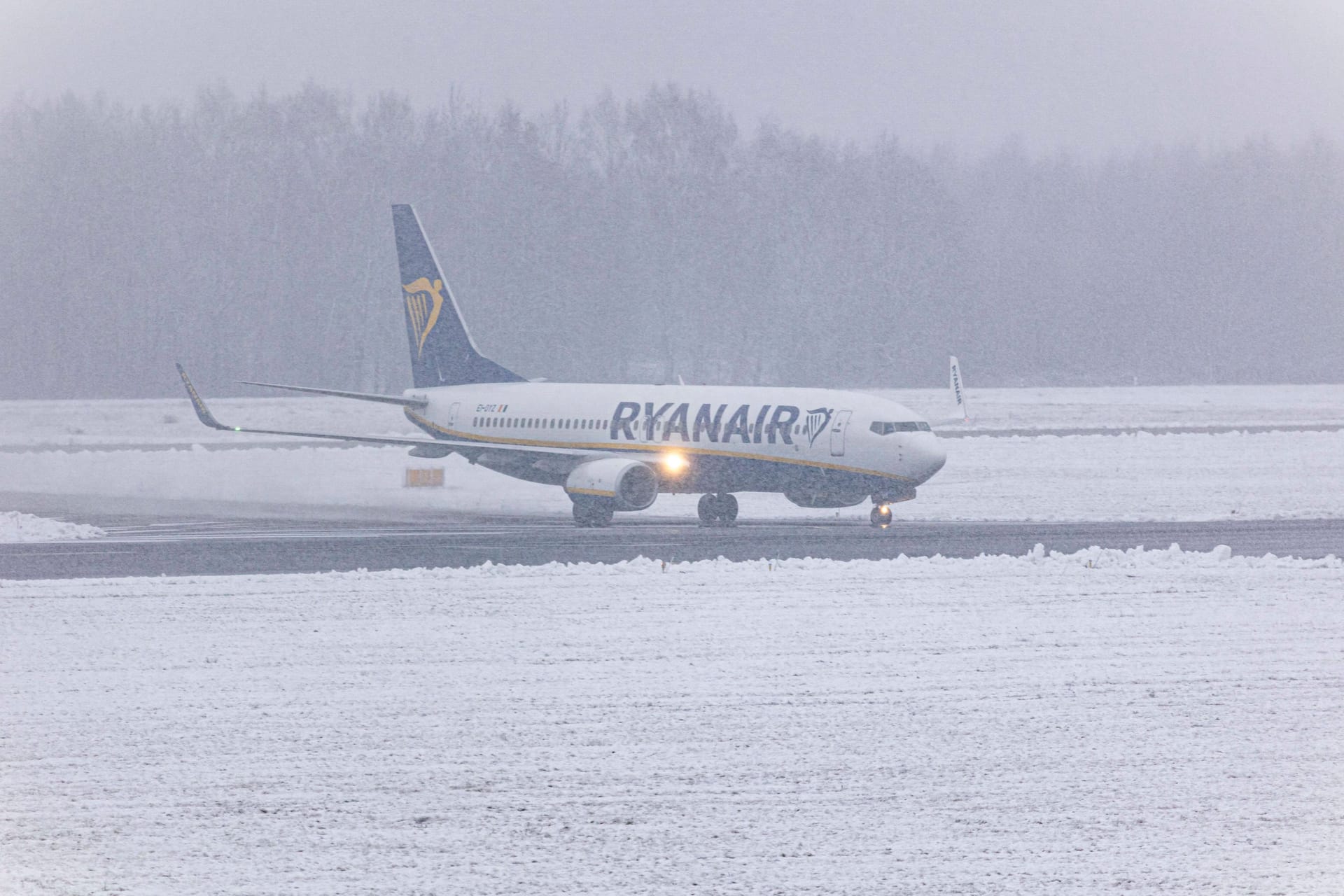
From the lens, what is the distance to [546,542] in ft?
97.8

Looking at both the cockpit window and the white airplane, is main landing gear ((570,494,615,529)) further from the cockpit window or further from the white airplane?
the cockpit window

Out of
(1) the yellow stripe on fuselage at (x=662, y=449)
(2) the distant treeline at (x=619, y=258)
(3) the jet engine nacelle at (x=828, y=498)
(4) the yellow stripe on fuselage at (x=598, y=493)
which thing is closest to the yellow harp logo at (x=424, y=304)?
(1) the yellow stripe on fuselage at (x=662, y=449)

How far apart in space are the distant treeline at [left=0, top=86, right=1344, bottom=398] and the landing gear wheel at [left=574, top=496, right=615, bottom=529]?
62.4 meters

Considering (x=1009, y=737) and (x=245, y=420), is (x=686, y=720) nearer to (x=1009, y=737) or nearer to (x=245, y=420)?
(x=1009, y=737)

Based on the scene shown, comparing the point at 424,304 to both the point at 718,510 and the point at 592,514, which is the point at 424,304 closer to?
the point at 592,514

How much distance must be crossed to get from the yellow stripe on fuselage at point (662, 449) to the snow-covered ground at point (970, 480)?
74.3 inches

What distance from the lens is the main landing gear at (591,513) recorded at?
34219 millimetres

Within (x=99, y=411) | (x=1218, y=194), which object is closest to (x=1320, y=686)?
(x=99, y=411)

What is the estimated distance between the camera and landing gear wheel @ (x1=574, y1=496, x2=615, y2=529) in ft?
112

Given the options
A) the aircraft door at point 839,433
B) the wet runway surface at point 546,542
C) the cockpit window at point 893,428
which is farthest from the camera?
the aircraft door at point 839,433

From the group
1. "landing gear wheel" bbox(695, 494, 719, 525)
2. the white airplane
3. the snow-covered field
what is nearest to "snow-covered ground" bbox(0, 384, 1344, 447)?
the snow-covered field

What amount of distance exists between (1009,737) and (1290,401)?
252 ft

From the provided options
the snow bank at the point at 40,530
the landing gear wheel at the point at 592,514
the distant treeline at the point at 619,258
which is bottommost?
the snow bank at the point at 40,530

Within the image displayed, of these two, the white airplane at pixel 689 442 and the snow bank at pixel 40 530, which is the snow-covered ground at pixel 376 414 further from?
the white airplane at pixel 689 442
